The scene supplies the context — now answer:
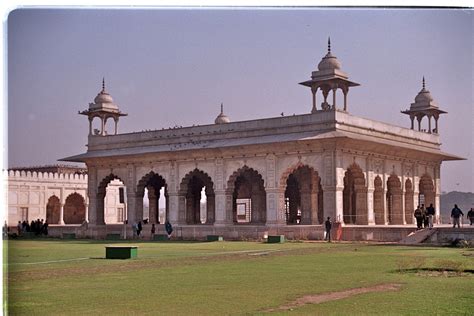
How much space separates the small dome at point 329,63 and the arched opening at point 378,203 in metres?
4.45

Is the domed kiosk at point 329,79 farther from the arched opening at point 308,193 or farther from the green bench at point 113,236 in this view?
the green bench at point 113,236

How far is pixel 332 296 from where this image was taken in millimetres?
8719

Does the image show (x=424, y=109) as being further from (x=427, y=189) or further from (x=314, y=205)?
(x=314, y=205)

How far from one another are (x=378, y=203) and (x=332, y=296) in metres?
17.9

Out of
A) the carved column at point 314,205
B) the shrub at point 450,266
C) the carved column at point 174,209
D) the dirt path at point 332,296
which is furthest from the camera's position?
the carved column at point 174,209

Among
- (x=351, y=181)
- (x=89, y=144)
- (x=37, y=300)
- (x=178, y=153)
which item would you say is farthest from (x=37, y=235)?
(x=37, y=300)

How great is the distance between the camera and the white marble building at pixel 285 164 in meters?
23.5

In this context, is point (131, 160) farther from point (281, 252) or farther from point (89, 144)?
point (281, 252)

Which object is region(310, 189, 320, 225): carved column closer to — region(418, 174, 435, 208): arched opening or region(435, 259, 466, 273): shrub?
region(418, 174, 435, 208): arched opening

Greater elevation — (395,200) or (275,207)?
(395,200)

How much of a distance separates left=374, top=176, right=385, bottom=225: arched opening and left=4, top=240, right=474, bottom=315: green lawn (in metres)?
10.7

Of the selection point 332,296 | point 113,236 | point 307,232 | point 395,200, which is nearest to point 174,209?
point 113,236

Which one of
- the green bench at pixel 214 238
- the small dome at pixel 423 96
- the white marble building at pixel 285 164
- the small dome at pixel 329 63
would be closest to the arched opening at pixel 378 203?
the white marble building at pixel 285 164

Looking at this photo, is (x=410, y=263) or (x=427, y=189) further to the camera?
(x=427, y=189)
